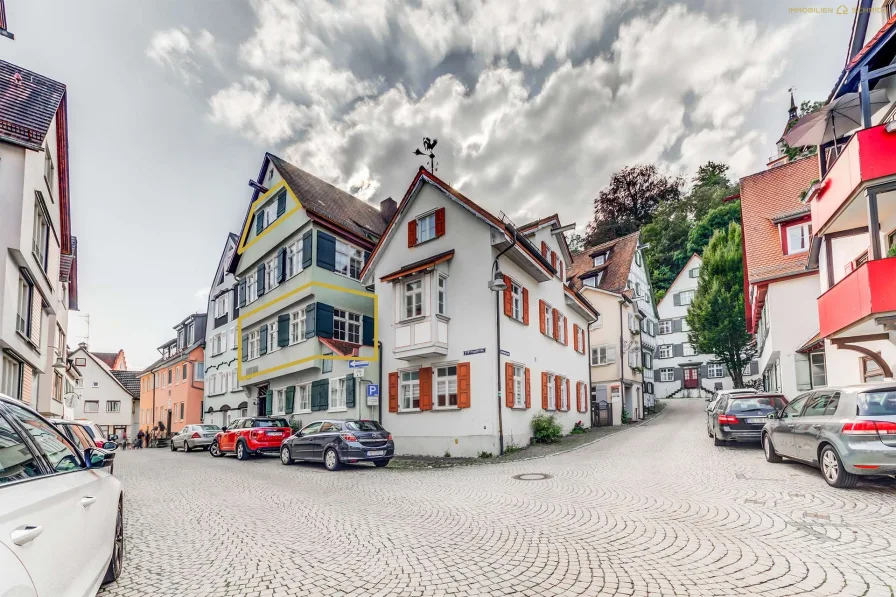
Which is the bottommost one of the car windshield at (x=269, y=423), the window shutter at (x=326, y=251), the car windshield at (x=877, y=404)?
the car windshield at (x=269, y=423)

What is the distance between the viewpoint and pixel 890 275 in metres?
10.8

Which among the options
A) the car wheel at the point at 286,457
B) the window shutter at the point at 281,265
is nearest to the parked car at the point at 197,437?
the window shutter at the point at 281,265

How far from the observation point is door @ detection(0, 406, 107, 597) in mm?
2658

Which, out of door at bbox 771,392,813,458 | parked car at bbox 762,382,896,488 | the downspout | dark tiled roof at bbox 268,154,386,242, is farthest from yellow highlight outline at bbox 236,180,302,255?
parked car at bbox 762,382,896,488

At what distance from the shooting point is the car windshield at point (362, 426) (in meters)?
15.4

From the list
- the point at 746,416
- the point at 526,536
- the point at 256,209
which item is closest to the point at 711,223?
the point at 746,416

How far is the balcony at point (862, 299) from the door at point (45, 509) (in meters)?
13.1

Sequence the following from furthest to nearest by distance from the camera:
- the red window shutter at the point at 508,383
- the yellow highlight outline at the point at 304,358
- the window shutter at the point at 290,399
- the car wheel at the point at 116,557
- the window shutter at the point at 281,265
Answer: the window shutter at the point at 281,265, the window shutter at the point at 290,399, the yellow highlight outline at the point at 304,358, the red window shutter at the point at 508,383, the car wheel at the point at 116,557

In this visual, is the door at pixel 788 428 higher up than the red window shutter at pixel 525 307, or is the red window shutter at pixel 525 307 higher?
the red window shutter at pixel 525 307

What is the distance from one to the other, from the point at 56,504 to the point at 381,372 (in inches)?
691

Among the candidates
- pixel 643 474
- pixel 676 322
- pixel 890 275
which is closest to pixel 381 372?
pixel 643 474

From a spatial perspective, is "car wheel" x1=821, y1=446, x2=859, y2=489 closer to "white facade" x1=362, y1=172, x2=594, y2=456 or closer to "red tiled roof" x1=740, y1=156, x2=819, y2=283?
"white facade" x1=362, y1=172, x2=594, y2=456

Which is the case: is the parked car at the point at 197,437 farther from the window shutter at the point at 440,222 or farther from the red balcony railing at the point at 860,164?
the red balcony railing at the point at 860,164

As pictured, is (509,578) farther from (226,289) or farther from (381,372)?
(226,289)
